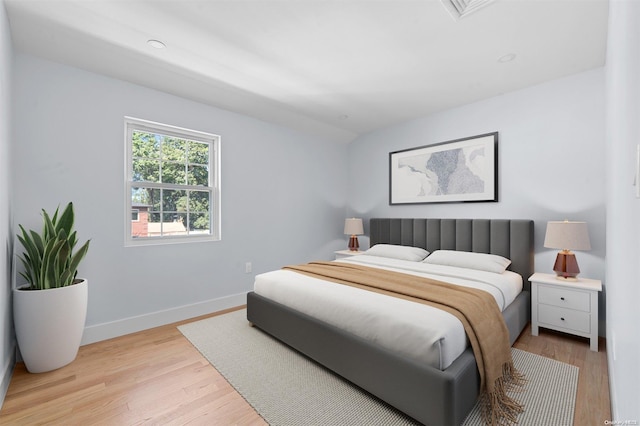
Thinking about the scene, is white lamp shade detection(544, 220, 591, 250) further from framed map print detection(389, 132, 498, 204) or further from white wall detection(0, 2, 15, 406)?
white wall detection(0, 2, 15, 406)

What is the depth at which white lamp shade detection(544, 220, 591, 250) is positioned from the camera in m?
2.46

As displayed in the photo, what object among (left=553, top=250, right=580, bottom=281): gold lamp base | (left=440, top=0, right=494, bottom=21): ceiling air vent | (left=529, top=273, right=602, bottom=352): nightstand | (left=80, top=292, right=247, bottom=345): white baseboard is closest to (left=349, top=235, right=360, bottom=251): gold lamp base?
(left=80, top=292, right=247, bottom=345): white baseboard

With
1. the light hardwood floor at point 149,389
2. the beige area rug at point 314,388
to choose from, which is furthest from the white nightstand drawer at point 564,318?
the beige area rug at point 314,388

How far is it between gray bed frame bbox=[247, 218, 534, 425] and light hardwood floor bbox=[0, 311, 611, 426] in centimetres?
52

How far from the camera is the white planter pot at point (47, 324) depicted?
1.96 m

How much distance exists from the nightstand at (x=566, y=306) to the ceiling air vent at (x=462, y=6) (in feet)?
7.28

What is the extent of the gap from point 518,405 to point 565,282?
4.44 ft

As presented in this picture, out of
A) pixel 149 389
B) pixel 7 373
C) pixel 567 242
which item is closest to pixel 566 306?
pixel 567 242

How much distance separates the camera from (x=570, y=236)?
8.16 feet

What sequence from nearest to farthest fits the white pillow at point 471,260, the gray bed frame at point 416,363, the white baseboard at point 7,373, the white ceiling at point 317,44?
the gray bed frame at point 416,363
the white baseboard at point 7,373
the white ceiling at point 317,44
the white pillow at point 471,260

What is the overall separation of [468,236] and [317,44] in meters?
2.56

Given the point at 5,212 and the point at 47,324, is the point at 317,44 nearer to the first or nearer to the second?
the point at 5,212

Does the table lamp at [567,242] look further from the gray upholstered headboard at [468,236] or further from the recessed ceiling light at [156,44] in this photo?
the recessed ceiling light at [156,44]

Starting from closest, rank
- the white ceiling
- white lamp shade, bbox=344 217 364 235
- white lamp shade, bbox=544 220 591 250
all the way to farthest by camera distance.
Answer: the white ceiling, white lamp shade, bbox=544 220 591 250, white lamp shade, bbox=344 217 364 235
